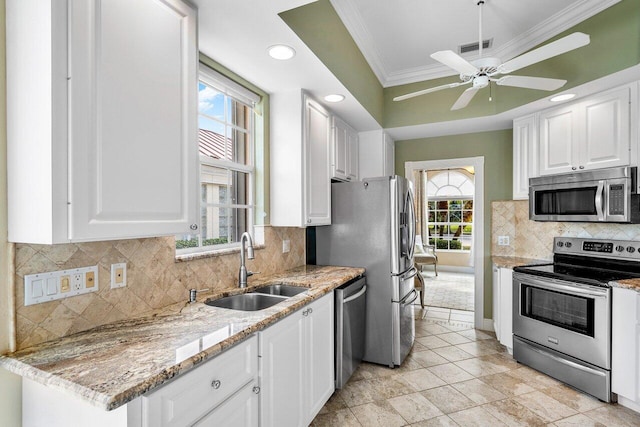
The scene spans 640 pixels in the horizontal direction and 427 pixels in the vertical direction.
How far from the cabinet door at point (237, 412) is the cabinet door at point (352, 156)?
2.48 m

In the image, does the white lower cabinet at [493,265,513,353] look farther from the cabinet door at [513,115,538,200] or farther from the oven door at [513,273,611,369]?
the cabinet door at [513,115,538,200]

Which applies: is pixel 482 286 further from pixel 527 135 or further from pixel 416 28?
pixel 416 28

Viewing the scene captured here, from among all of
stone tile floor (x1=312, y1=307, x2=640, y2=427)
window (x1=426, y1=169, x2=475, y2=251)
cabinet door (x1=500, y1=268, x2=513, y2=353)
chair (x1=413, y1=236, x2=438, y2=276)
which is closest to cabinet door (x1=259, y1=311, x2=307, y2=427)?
stone tile floor (x1=312, y1=307, x2=640, y2=427)

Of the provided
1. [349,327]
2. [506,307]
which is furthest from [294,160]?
[506,307]

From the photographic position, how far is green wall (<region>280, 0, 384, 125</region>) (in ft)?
6.24

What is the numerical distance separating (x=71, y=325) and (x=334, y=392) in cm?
186

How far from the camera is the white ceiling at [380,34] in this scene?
67.7 inches

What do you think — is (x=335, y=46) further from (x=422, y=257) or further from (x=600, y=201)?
(x=422, y=257)

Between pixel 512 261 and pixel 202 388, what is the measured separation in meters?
3.24

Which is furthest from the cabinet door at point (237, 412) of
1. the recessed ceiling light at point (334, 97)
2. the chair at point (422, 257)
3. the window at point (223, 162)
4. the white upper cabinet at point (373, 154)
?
the chair at point (422, 257)

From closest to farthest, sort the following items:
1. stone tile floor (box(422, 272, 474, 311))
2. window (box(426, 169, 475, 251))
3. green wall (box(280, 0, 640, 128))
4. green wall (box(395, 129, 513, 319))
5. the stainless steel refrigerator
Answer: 1. green wall (box(280, 0, 640, 128))
2. the stainless steel refrigerator
3. green wall (box(395, 129, 513, 319))
4. stone tile floor (box(422, 272, 474, 311))
5. window (box(426, 169, 475, 251))

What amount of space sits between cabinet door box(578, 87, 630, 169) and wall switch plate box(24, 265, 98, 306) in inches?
140

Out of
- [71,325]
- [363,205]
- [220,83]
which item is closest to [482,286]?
[363,205]

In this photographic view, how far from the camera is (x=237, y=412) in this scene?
1.34m
